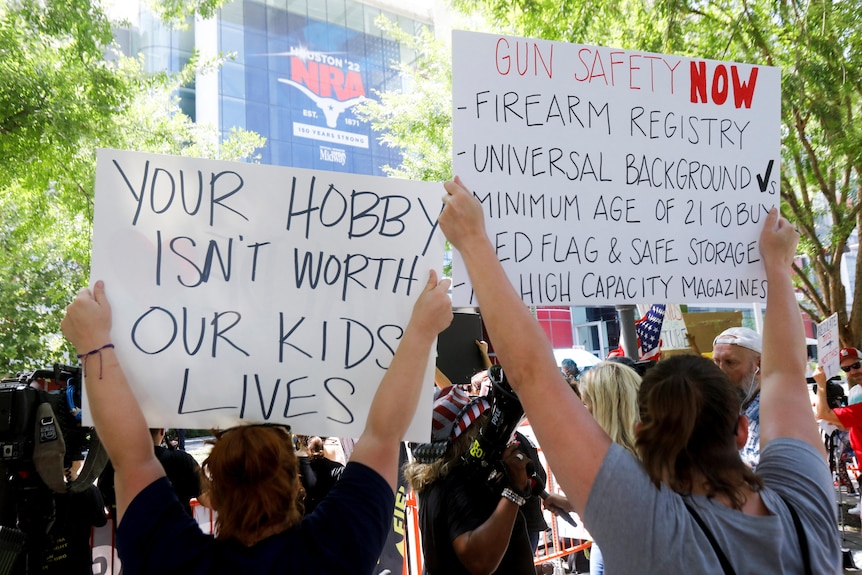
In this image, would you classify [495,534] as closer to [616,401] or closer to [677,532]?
[616,401]

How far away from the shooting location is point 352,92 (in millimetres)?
50938

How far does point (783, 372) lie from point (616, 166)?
914mm

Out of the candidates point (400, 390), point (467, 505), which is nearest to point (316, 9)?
point (467, 505)

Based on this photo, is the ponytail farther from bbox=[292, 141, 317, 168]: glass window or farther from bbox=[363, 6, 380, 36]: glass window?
bbox=[363, 6, 380, 36]: glass window

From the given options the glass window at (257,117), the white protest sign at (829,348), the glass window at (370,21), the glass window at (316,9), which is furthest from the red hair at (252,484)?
the glass window at (370,21)

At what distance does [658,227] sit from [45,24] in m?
7.80

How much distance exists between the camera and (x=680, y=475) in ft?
5.06

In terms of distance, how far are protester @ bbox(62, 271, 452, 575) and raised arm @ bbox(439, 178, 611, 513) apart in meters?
0.35

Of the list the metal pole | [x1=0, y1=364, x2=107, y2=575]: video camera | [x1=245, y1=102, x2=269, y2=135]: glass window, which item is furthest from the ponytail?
[x1=245, y1=102, x2=269, y2=135]: glass window

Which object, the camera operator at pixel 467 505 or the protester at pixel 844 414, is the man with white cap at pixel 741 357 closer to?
the camera operator at pixel 467 505

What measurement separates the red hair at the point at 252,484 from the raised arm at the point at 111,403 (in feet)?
0.53

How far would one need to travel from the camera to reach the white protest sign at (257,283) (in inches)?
80.2

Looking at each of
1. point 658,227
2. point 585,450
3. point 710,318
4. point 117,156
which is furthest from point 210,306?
point 710,318

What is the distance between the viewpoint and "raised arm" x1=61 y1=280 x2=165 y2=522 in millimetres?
1754
